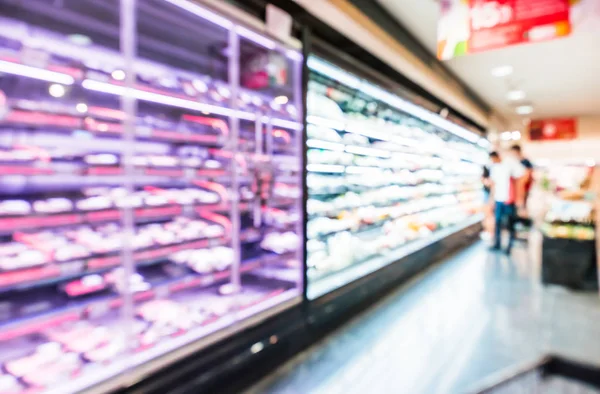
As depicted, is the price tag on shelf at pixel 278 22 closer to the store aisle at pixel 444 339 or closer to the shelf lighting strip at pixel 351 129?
the shelf lighting strip at pixel 351 129

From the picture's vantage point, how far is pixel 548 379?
8.34ft

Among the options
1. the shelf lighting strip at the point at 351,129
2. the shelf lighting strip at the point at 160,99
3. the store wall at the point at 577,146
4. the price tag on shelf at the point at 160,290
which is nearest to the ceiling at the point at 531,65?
the shelf lighting strip at the point at 351,129

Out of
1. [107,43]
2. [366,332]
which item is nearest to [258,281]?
[366,332]

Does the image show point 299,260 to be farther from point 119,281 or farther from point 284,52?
point 284,52

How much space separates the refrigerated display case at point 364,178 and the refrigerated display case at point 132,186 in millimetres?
440

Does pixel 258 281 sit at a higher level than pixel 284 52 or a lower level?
lower

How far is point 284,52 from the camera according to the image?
275 centimetres

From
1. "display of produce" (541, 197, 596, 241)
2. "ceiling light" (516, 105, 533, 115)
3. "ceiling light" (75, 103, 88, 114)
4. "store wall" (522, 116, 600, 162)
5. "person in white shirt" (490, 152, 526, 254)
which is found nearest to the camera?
"ceiling light" (75, 103, 88, 114)

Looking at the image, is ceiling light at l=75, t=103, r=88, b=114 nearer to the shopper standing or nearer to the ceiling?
the ceiling

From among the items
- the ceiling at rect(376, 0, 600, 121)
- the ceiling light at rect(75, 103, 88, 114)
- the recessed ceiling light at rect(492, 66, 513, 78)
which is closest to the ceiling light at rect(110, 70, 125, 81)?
the ceiling light at rect(75, 103, 88, 114)

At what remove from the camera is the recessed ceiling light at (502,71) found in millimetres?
6328

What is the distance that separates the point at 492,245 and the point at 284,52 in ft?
19.3

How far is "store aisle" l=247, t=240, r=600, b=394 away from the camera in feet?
7.79

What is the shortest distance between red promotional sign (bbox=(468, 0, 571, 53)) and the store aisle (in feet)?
7.24
